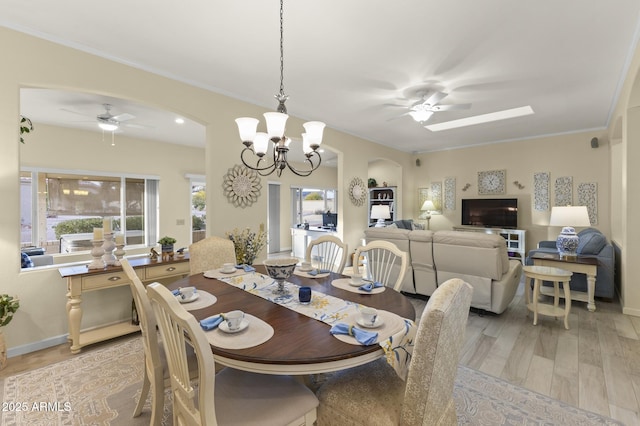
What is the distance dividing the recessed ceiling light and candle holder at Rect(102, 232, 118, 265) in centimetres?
521

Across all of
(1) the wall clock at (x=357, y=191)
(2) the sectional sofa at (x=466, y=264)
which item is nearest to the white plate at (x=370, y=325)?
(2) the sectional sofa at (x=466, y=264)

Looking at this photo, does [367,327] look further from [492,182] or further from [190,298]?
[492,182]

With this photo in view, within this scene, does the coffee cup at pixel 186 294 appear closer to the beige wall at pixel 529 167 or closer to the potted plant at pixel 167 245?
the potted plant at pixel 167 245

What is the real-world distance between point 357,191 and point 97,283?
438cm

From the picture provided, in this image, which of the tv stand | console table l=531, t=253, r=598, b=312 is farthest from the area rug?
the tv stand

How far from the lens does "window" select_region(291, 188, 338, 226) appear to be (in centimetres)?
908

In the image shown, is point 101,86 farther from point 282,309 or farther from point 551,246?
point 551,246

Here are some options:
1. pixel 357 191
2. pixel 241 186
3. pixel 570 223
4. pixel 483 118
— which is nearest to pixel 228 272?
pixel 241 186

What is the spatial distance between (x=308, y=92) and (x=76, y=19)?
230 cm

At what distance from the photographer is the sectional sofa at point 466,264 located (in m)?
3.21

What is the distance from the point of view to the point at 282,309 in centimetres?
169

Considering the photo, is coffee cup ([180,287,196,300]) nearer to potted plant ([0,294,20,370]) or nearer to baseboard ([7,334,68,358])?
potted plant ([0,294,20,370])

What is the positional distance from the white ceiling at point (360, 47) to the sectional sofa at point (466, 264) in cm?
188

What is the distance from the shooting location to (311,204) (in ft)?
31.7
